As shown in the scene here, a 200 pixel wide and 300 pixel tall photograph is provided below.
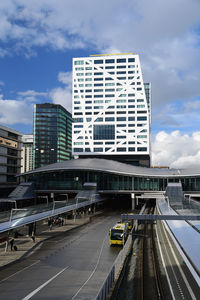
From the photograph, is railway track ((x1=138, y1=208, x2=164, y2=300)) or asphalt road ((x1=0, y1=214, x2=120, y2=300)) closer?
asphalt road ((x1=0, y1=214, x2=120, y2=300))

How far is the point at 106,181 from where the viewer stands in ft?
329

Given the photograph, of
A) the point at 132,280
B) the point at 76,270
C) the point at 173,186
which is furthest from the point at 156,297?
the point at 173,186

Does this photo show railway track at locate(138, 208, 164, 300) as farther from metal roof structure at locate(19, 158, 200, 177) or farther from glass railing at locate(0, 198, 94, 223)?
metal roof structure at locate(19, 158, 200, 177)

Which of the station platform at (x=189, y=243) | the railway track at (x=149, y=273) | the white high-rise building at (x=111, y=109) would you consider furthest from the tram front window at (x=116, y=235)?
the white high-rise building at (x=111, y=109)

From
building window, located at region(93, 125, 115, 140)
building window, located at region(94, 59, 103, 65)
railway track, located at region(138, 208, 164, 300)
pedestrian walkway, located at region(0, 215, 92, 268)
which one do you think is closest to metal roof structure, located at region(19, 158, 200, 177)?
building window, located at region(93, 125, 115, 140)

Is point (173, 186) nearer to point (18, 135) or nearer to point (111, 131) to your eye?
point (111, 131)

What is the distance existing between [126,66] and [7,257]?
405 ft

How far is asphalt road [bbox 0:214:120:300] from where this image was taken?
2247 cm

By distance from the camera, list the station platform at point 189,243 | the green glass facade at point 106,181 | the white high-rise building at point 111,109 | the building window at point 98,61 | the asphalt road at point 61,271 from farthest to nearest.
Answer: the building window at point 98,61 → the white high-rise building at point 111,109 → the green glass facade at point 106,181 → the asphalt road at point 61,271 → the station platform at point 189,243

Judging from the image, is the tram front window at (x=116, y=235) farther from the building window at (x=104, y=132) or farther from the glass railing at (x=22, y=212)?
the building window at (x=104, y=132)

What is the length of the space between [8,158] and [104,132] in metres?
50.3

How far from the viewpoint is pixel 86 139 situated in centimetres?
13975

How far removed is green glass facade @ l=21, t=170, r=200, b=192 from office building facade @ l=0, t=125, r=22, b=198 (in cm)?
1287

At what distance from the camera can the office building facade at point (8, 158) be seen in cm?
10419
